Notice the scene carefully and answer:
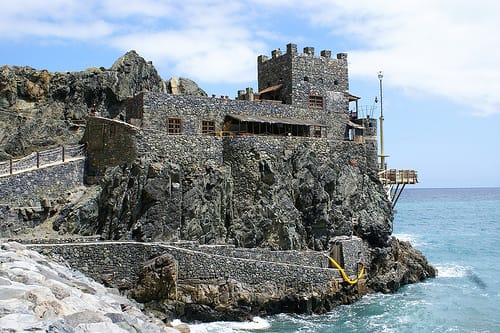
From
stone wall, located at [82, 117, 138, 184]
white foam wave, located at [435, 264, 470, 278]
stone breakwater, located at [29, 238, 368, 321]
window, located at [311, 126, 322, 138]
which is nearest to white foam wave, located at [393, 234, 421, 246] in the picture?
white foam wave, located at [435, 264, 470, 278]

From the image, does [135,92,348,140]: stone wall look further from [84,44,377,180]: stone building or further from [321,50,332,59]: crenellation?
[321,50,332,59]: crenellation

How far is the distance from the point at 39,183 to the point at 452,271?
3628 cm

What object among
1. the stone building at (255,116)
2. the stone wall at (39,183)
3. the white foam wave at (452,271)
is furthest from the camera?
the white foam wave at (452,271)

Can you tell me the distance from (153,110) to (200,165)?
5.23 m

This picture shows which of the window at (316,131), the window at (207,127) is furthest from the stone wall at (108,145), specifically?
the window at (316,131)

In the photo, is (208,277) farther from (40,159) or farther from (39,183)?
(40,159)

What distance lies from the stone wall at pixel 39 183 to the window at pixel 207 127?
883 centimetres

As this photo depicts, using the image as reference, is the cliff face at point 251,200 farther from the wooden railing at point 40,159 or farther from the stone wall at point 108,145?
the wooden railing at point 40,159

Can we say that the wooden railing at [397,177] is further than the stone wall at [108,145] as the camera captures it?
Yes

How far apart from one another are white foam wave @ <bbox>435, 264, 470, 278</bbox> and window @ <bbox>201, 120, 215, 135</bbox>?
924 inches

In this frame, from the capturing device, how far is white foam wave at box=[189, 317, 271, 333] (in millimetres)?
28484

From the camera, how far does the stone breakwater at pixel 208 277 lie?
2812cm

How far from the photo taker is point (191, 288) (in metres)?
29.8

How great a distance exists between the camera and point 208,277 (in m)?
Answer: 30.4
